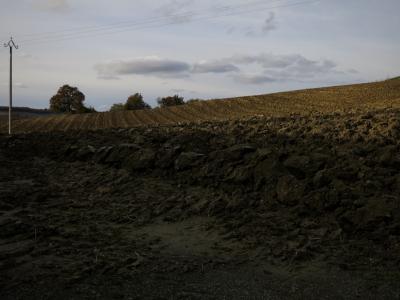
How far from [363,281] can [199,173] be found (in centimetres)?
550

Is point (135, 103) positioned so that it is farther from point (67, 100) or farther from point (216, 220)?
point (216, 220)

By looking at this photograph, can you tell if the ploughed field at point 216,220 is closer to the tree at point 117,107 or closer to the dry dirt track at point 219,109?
the dry dirt track at point 219,109

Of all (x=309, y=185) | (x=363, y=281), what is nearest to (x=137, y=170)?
(x=309, y=185)

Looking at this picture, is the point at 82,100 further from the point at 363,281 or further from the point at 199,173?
the point at 363,281

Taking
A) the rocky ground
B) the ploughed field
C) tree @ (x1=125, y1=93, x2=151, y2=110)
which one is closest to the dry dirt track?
the ploughed field

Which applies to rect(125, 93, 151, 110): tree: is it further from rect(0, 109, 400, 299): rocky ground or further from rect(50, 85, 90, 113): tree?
rect(0, 109, 400, 299): rocky ground

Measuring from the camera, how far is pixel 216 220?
8914 millimetres

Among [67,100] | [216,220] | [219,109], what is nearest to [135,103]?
[67,100]

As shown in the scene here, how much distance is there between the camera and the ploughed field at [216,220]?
6277 mm

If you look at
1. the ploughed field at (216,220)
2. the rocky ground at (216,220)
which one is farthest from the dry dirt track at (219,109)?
the rocky ground at (216,220)

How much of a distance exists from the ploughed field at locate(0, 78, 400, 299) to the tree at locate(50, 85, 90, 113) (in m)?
56.9

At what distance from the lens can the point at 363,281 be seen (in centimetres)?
612

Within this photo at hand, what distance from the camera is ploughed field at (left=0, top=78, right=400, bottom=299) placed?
628 centimetres

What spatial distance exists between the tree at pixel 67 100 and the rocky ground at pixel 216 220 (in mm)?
57144
